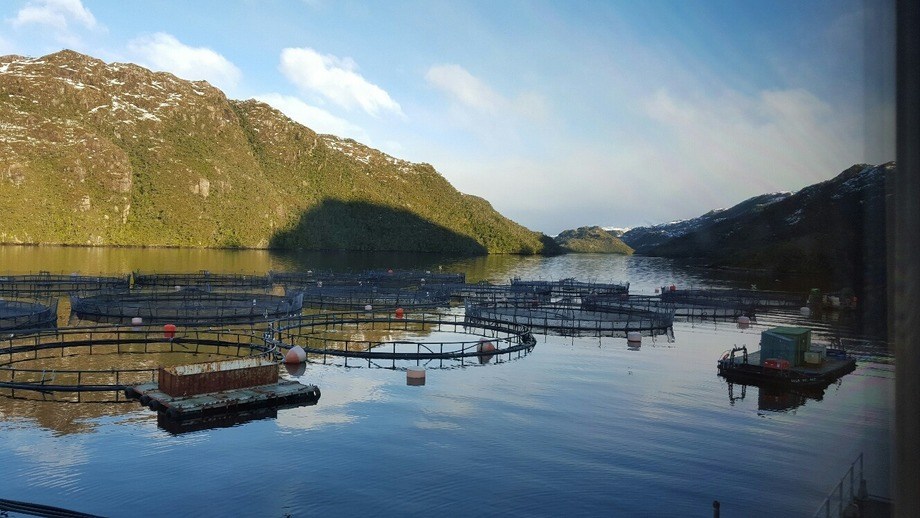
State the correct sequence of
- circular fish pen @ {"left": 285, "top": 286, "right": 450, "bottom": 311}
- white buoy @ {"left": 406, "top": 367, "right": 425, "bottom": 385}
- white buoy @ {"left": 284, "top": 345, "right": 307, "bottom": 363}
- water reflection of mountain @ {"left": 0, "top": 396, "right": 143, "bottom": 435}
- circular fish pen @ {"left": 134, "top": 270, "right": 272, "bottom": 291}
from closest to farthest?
water reflection of mountain @ {"left": 0, "top": 396, "right": 143, "bottom": 435}
white buoy @ {"left": 406, "top": 367, "right": 425, "bottom": 385}
white buoy @ {"left": 284, "top": 345, "right": 307, "bottom": 363}
circular fish pen @ {"left": 285, "top": 286, "right": 450, "bottom": 311}
circular fish pen @ {"left": 134, "top": 270, "right": 272, "bottom": 291}

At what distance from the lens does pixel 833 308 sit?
8019 centimetres

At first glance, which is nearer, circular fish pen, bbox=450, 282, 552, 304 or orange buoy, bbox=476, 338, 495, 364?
orange buoy, bbox=476, 338, 495, 364

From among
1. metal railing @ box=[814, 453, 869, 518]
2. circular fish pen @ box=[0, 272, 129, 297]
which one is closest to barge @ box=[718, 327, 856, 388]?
metal railing @ box=[814, 453, 869, 518]

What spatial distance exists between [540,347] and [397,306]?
74.5 feet

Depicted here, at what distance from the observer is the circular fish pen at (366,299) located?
6619 cm

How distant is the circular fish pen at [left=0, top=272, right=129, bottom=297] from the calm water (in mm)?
45202

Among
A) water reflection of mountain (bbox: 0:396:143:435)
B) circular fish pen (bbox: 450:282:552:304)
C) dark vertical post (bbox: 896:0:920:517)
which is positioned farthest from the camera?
circular fish pen (bbox: 450:282:552:304)

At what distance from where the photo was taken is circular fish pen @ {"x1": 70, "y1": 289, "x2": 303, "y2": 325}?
50.8 meters

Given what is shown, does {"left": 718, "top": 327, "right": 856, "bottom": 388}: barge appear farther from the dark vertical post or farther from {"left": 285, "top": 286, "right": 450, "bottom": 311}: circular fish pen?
the dark vertical post

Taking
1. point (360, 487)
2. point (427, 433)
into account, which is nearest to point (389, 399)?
point (427, 433)

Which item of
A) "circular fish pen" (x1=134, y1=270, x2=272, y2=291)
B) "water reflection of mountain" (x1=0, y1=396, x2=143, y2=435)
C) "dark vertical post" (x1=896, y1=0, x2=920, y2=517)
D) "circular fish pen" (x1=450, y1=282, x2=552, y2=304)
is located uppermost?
"dark vertical post" (x1=896, y1=0, x2=920, y2=517)

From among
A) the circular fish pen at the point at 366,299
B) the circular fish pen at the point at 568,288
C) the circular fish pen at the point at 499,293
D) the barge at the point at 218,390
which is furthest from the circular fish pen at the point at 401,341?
the circular fish pen at the point at 568,288

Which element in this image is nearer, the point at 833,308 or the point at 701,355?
the point at 701,355

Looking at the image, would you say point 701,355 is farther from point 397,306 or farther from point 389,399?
point 397,306
